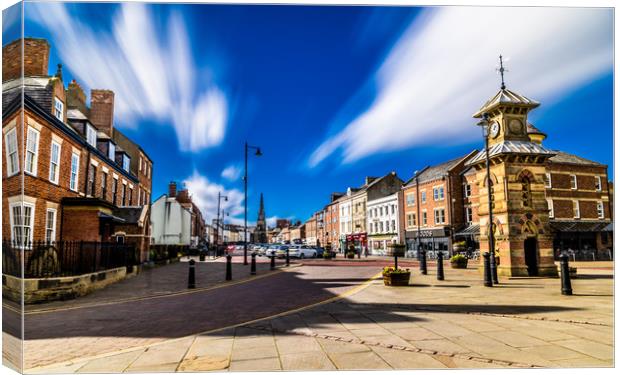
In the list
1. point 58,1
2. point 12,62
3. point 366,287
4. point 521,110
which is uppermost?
point 521,110

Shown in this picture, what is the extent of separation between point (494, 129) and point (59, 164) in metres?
16.8

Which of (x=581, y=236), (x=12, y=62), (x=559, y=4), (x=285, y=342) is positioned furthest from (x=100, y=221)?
(x=581, y=236)

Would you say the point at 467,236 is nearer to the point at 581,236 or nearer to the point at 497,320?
the point at 581,236

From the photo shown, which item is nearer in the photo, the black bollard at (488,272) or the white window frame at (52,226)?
the black bollard at (488,272)

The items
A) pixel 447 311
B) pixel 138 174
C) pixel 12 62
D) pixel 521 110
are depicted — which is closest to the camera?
pixel 12 62

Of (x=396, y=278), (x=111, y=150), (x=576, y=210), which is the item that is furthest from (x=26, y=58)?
(x=576, y=210)

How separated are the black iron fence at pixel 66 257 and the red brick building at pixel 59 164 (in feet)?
1.11

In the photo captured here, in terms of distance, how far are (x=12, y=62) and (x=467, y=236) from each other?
123 ft

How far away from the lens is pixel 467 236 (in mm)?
36906

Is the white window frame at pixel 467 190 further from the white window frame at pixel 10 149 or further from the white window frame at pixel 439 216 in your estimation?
the white window frame at pixel 10 149

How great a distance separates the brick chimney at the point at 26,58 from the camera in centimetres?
506

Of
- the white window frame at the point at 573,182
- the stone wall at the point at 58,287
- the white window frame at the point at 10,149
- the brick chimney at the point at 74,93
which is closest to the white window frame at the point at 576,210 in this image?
the white window frame at the point at 573,182

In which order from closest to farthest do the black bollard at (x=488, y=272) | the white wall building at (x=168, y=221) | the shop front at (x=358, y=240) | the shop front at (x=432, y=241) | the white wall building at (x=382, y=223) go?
the black bollard at (x=488, y=272) < the white wall building at (x=168, y=221) < the shop front at (x=432, y=241) < the white wall building at (x=382, y=223) < the shop front at (x=358, y=240)

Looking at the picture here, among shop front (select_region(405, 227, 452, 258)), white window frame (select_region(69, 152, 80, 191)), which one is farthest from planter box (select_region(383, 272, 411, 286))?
shop front (select_region(405, 227, 452, 258))
